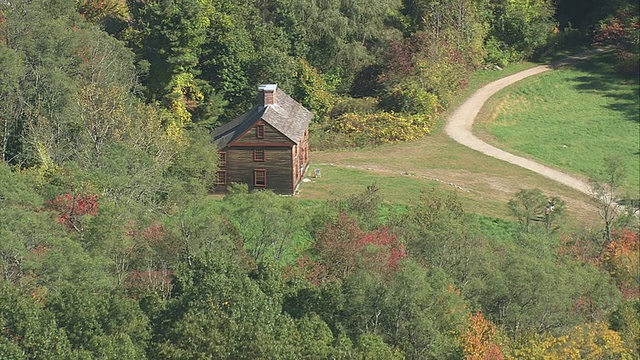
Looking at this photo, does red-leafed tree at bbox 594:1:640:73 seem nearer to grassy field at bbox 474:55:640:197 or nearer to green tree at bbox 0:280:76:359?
grassy field at bbox 474:55:640:197

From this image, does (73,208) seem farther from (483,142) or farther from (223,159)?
(483,142)

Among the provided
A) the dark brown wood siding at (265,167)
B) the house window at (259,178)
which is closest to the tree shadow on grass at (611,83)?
the dark brown wood siding at (265,167)

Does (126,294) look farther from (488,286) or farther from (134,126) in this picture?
(134,126)

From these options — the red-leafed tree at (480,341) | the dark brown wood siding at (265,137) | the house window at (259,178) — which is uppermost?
the dark brown wood siding at (265,137)

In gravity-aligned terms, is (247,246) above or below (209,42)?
below

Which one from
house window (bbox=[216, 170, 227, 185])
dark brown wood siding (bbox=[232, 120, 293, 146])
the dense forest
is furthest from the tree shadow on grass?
house window (bbox=[216, 170, 227, 185])

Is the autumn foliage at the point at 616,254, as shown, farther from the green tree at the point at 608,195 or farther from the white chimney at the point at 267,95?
the white chimney at the point at 267,95

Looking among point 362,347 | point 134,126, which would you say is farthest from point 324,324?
point 134,126
